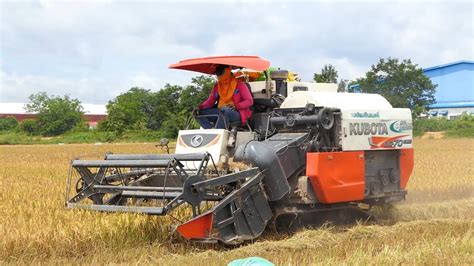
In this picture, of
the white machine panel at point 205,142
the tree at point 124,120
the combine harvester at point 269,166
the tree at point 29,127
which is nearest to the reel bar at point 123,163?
the combine harvester at point 269,166

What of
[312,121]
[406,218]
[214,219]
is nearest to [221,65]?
[312,121]

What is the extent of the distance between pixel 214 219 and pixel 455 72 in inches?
2511

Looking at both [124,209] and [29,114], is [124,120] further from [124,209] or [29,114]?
[124,209]

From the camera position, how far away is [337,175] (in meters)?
6.90

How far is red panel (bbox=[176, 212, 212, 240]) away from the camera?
5668 mm

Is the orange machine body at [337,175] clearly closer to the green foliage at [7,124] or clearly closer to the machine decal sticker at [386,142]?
the machine decal sticker at [386,142]

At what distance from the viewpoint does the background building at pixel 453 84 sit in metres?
62.2

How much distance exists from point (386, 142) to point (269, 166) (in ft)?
6.27

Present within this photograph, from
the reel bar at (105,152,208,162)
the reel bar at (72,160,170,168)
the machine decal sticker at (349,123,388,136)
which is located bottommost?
the reel bar at (72,160,170,168)

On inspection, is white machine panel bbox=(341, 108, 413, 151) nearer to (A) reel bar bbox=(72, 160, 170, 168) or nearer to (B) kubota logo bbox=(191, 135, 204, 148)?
(B) kubota logo bbox=(191, 135, 204, 148)

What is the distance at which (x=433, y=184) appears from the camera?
37.1 ft

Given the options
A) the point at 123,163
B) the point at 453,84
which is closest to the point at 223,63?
the point at 123,163

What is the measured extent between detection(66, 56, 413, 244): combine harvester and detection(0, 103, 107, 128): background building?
8296 centimetres

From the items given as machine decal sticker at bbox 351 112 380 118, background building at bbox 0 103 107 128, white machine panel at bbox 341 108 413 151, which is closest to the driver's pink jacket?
white machine panel at bbox 341 108 413 151
